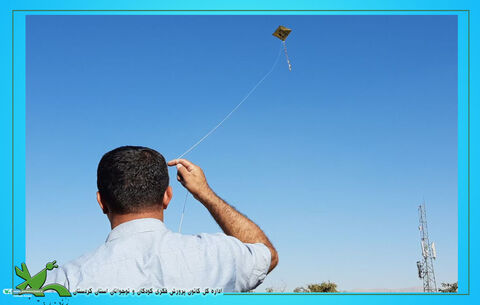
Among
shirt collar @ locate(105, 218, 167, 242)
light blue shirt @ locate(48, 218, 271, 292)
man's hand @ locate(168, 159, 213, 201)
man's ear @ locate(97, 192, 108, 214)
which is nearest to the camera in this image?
light blue shirt @ locate(48, 218, 271, 292)

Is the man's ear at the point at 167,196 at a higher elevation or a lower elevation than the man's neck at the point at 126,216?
higher

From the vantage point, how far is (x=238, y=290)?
3000 mm

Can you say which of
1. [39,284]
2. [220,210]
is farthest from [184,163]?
[39,284]

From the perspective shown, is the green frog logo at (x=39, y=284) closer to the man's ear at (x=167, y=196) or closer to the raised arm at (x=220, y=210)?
the man's ear at (x=167, y=196)

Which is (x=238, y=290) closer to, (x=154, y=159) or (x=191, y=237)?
(x=191, y=237)

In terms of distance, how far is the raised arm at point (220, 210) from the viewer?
10.8ft

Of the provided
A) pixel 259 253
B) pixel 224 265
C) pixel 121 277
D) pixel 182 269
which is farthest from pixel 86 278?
pixel 259 253

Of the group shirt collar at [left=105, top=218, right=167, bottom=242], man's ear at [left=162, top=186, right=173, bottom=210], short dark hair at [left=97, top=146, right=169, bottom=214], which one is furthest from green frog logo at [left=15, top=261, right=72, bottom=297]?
man's ear at [left=162, top=186, right=173, bottom=210]

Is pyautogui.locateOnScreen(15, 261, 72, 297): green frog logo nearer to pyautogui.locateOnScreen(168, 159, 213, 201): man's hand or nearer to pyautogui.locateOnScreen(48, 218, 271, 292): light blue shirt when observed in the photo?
pyautogui.locateOnScreen(48, 218, 271, 292): light blue shirt

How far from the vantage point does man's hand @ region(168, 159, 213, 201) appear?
3.51 meters

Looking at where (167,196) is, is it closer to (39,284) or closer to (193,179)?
(193,179)

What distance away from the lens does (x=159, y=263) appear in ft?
9.21

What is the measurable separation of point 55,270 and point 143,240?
1.45 feet

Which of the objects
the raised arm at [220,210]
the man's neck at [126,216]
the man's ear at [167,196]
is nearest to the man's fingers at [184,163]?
the raised arm at [220,210]
